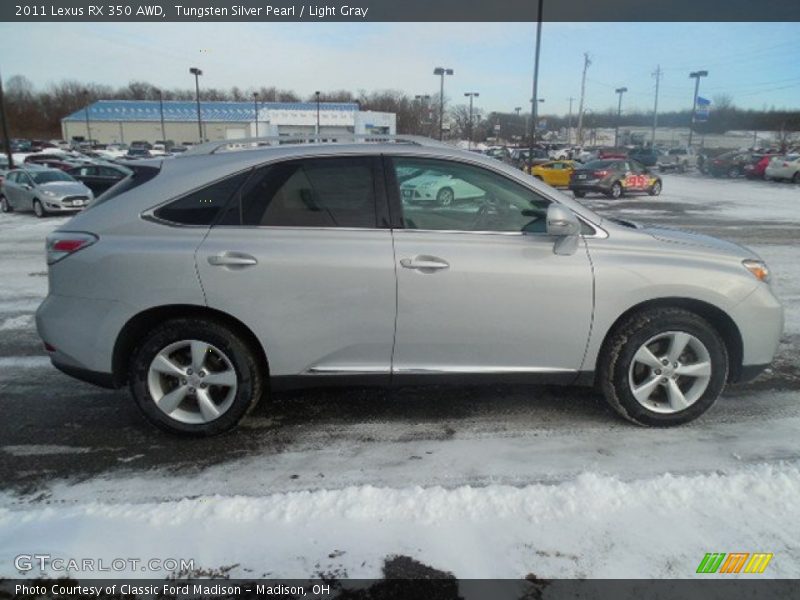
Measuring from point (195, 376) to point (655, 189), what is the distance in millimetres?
24750

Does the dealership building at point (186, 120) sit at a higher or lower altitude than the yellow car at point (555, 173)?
higher

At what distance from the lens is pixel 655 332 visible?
3.50m

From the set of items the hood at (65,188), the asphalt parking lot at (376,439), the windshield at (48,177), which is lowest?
the asphalt parking lot at (376,439)

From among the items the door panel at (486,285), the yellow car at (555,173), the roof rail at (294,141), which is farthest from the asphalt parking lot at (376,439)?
the yellow car at (555,173)

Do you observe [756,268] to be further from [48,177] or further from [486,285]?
[48,177]

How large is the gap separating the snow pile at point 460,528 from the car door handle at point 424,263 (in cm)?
124

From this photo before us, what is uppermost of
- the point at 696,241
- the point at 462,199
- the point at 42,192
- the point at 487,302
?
the point at 462,199

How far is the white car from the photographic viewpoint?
29.9 meters

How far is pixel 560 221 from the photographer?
3275 mm

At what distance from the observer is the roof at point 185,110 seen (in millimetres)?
85438

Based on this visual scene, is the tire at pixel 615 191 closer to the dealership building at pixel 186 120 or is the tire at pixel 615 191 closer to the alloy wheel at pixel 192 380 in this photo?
the alloy wheel at pixel 192 380

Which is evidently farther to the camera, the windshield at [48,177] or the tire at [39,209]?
the windshield at [48,177]

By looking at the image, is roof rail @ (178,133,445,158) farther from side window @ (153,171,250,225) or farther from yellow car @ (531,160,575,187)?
yellow car @ (531,160,575,187)

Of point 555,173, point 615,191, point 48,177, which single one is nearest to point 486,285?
point 48,177
